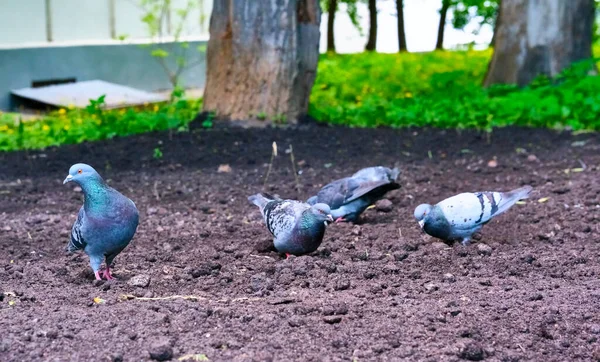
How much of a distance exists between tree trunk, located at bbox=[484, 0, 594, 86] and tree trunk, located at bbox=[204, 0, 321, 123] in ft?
11.4

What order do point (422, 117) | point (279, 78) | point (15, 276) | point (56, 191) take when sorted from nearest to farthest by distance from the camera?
point (15, 276) → point (56, 191) → point (279, 78) → point (422, 117)

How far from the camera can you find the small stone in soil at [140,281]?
4.56 meters

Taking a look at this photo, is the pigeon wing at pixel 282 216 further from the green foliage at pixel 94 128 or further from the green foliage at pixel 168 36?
the green foliage at pixel 168 36

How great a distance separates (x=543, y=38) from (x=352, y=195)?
7235 millimetres

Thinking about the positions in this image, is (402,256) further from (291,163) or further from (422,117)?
(422,117)

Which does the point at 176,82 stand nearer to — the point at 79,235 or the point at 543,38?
the point at 543,38

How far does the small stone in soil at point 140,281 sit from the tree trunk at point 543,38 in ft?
28.9

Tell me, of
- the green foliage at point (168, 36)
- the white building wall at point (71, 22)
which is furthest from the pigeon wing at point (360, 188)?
the green foliage at point (168, 36)

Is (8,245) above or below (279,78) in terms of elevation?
below

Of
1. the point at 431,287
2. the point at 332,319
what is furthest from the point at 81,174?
the point at 431,287

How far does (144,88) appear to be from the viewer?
16.9 meters

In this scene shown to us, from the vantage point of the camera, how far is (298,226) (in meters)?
5.01

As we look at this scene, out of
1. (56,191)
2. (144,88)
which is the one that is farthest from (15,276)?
(144,88)

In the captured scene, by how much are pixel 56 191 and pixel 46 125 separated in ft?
13.9
